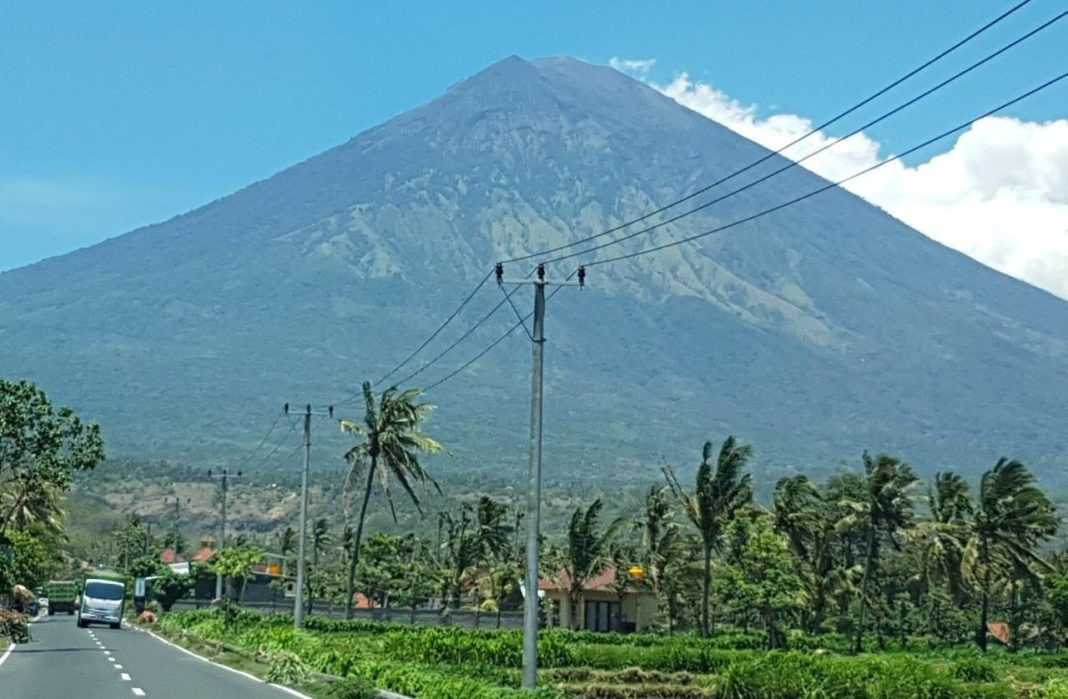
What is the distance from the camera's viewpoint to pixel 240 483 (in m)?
187

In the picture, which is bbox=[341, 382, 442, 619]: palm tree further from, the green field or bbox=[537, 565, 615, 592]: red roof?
bbox=[537, 565, 615, 592]: red roof

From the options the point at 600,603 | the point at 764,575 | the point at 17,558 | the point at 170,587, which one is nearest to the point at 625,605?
the point at 600,603

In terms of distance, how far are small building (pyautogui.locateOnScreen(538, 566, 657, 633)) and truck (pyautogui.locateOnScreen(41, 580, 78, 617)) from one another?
3602 cm

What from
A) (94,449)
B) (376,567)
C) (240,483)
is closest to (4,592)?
(94,449)

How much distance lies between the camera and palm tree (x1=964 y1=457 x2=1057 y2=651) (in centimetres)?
6456

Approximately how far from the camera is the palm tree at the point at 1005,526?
64562 mm

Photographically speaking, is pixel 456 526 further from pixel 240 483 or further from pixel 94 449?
pixel 240 483

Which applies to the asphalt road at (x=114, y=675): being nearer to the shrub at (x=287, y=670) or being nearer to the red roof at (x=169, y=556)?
the shrub at (x=287, y=670)

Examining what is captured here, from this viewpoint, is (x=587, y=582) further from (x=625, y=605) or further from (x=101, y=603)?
(x=101, y=603)

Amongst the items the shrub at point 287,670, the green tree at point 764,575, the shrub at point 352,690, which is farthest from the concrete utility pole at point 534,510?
the green tree at point 764,575

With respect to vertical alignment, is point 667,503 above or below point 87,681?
above

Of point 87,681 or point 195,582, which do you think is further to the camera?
A: point 195,582

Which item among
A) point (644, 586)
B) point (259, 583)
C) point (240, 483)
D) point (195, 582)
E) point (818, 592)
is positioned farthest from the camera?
point (240, 483)

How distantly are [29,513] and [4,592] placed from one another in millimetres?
22457
